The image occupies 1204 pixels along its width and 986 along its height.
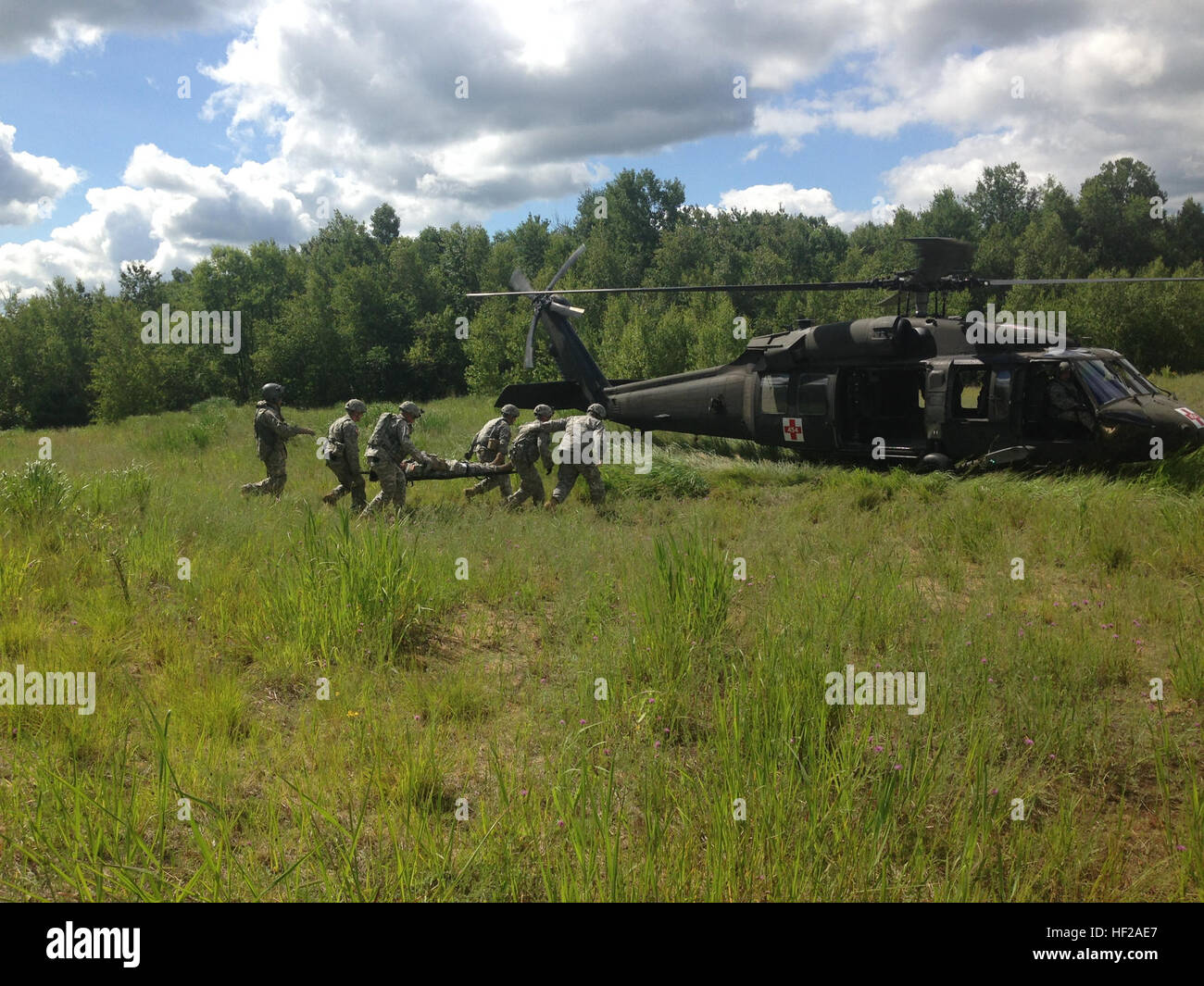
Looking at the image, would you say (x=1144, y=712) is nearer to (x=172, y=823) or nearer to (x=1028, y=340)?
(x=172, y=823)

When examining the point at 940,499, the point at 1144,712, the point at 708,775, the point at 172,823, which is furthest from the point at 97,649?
the point at 940,499

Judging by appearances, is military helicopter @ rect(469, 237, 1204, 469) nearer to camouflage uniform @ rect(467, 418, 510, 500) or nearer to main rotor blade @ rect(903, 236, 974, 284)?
main rotor blade @ rect(903, 236, 974, 284)

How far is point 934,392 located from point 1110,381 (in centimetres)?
187

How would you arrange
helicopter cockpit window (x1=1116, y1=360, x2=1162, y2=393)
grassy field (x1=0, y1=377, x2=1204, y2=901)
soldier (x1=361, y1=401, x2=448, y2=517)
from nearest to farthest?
grassy field (x1=0, y1=377, x2=1204, y2=901), soldier (x1=361, y1=401, x2=448, y2=517), helicopter cockpit window (x1=1116, y1=360, x2=1162, y2=393)

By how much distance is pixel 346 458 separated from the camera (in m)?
8.96

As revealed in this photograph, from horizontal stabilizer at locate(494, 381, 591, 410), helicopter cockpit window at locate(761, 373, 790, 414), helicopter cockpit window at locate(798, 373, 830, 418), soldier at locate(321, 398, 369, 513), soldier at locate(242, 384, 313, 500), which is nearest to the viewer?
soldier at locate(321, 398, 369, 513)

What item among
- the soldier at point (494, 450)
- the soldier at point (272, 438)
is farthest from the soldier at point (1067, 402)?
the soldier at point (272, 438)

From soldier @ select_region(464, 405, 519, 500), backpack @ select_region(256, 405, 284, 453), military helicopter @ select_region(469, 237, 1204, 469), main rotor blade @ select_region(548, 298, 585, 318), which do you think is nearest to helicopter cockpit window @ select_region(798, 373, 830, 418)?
military helicopter @ select_region(469, 237, 1204, 469)

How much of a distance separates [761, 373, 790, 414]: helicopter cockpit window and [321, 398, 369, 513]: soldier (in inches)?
221

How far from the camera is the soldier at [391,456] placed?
27.9 feet

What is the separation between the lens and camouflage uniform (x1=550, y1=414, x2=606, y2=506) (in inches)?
356

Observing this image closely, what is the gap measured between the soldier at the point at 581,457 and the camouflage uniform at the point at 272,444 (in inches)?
134

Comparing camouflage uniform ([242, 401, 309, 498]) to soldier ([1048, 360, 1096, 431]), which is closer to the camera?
soldier ([1048, 360, 1096, 431])

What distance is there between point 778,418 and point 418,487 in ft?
17.8
